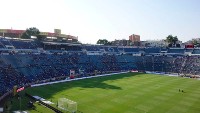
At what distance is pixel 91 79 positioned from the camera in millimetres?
71875

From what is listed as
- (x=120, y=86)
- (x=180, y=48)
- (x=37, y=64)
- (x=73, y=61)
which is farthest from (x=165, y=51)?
(x=37, y=64)

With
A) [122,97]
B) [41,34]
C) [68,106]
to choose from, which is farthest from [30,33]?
[68,106]

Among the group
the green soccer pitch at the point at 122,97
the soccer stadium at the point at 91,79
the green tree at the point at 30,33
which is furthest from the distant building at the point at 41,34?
the green soccer pitch at the point at 122,97

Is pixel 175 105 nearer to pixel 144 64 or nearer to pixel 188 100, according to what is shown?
pixel 188 100

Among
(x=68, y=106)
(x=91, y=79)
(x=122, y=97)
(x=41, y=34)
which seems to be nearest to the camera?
(x=68, y=106)

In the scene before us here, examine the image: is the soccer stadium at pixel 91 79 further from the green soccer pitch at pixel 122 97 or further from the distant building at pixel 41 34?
the distant building at pixel 41 34

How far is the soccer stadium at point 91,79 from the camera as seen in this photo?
41.5 metres

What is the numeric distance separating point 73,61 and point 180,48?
58.1 m

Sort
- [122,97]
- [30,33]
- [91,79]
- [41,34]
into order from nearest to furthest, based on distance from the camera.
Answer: [122,97] < [91,79] < [41,34] < [30,33]

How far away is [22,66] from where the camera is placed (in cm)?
6656

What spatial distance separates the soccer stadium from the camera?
136 feet

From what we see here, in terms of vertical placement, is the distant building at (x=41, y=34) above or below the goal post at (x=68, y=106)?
above

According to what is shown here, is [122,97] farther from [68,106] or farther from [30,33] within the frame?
[30,33]

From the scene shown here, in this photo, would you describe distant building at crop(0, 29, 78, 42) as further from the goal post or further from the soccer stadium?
the goal post
